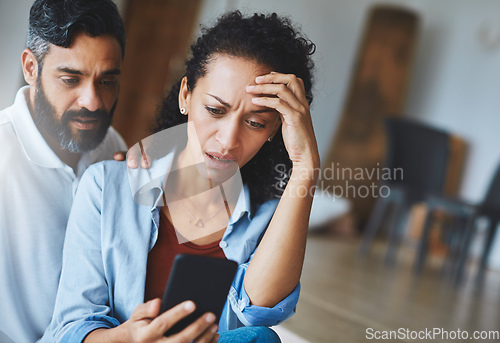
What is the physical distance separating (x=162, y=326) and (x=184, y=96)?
0.32m

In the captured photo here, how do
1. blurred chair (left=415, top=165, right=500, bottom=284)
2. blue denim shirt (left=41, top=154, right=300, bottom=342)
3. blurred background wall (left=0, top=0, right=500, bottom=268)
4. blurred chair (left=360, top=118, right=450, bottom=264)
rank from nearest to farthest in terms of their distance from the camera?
blue denim shirt (left=41, top=154, right=300, bottom=342) → blurred chair (left=415, top=165, right=500, bottom=284) → blurred chair (left=360, top=118, right=450, bottom=264) → blurred background wall (left=0, top=0, right=500, bottom=268)

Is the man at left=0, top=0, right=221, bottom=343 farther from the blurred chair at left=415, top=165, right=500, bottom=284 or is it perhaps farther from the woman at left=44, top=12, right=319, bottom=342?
the blurred chair at left=415, top=165, right=500, bottom=284

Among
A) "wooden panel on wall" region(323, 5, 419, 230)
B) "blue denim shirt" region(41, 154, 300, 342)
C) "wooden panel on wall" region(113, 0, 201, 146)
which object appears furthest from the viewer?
"wooden panel on wall" region(323, 5, 419, 230)

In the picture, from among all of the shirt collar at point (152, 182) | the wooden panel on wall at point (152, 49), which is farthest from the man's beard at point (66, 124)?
the wooden panel on wall at point (152, 49)

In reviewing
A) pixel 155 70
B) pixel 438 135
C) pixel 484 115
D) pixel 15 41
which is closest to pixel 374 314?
pixel 15 41

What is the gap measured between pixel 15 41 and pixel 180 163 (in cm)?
31

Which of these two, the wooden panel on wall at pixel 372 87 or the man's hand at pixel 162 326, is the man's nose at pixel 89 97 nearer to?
the man's hand at pixel 162 326

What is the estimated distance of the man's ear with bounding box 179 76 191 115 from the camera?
0.67m

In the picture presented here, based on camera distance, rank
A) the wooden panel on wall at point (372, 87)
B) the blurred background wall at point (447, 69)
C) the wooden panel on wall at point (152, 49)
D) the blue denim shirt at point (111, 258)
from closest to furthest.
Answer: the blue denim shirt at point (111, 258) → the wooden panel on wall at point (152, 49) → the blurred background wall at point (447, 69) → the wooden panel on wall at point (372, 87)

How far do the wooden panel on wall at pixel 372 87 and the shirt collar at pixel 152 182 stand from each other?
3.62m

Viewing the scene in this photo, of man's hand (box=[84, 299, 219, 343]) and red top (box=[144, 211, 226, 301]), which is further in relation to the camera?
red top (box=[144, 211, 226, 301])

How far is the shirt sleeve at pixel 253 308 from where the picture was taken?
0.64m

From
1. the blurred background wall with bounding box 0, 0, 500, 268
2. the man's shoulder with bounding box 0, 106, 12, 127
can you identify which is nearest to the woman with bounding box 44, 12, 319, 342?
the man's shoulder with bounding box 0, 106, 12, 127

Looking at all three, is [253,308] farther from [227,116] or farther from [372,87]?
[372,87]
